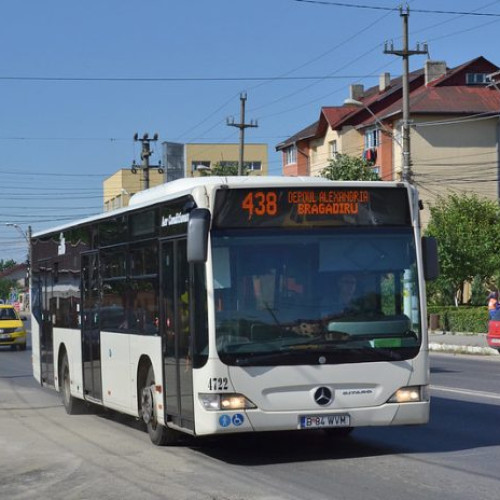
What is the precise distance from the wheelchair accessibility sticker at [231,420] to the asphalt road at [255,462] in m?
0.42

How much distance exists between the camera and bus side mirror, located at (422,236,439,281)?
11.0 m

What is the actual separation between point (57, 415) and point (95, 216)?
3.33 metres

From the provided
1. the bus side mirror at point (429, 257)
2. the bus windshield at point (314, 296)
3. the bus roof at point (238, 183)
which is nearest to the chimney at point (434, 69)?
the bus roof at point (238, 183)

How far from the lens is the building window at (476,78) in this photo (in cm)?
6391

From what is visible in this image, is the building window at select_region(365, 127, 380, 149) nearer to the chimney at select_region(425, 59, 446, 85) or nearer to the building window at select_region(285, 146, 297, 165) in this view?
the chimney at select_region(425, 59, 446, 85)

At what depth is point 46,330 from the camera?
17.9m

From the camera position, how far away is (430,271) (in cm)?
1100

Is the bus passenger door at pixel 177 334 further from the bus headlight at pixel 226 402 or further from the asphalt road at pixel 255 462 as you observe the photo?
the asphalt road at pixel 255 462

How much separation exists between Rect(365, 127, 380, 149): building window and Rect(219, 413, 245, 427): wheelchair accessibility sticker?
178 ft

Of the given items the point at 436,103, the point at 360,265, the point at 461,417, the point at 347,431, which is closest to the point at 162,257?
the point at 360,265

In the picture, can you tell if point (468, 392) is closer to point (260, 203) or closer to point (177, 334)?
point (177, 334)

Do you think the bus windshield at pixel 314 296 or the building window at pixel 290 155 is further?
the building window at pixel 290 155

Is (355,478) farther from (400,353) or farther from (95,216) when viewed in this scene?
(95,216)

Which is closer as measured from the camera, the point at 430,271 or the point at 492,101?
the point at 430,271
